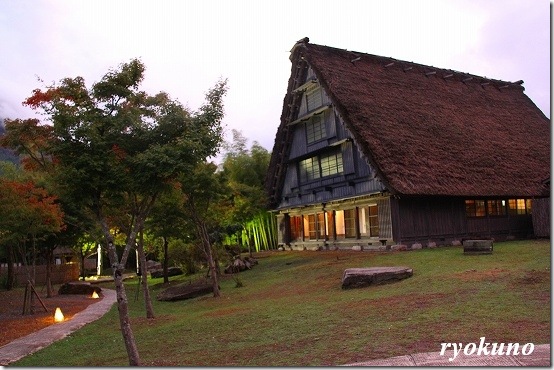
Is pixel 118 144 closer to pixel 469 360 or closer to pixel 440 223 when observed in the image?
pixel 469 360

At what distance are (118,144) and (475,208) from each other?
76.3 feet

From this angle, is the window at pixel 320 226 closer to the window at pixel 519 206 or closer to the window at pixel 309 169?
the window at pixel 309 169

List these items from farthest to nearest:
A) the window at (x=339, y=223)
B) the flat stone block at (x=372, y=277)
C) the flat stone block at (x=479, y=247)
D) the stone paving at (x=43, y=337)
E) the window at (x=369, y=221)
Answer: the window at (x=339, y=223), the window at (x=369, y=221), the flat stone block at (x=479, y=247), the flat stone block at (x=372, y=277), the stone paving at (x=43, y=337)

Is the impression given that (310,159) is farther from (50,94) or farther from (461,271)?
(50,94)

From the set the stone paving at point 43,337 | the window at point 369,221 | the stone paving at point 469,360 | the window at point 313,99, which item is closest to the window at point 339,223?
the window at point 369,221

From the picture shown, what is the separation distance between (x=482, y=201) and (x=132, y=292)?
19477 mm

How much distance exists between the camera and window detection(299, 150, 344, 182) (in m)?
30.4

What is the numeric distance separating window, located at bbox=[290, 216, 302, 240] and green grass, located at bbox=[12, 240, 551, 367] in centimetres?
1683

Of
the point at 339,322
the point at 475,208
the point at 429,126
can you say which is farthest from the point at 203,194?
the point at 475,208

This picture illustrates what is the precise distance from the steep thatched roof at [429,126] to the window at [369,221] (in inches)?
128

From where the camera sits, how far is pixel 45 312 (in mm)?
20312

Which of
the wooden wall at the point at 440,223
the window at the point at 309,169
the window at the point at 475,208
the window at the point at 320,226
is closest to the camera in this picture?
the wooden wall at the point at 440,223

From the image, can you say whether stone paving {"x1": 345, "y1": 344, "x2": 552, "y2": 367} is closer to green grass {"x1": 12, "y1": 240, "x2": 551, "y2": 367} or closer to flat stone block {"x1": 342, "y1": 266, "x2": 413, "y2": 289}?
green grass {"x1": 12, "y1": 240, "x2": 551, "y2": 367}

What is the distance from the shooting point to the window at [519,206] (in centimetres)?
3002
